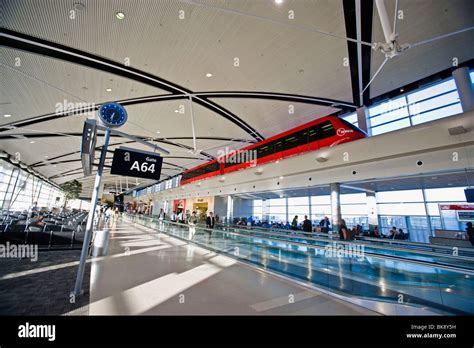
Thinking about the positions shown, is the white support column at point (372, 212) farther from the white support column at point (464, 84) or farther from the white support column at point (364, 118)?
the white support column at point (464, 84)

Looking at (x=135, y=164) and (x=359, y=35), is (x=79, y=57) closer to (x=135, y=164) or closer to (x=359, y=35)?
(x=135, y=164)

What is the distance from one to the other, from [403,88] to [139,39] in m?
11.4

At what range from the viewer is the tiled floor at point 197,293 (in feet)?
9.62

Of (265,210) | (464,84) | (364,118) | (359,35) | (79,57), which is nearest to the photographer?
(359,35)

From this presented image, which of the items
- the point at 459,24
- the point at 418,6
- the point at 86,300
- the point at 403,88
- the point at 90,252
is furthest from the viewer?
the point at 403,88

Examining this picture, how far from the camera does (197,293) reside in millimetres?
3529

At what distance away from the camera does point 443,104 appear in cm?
878

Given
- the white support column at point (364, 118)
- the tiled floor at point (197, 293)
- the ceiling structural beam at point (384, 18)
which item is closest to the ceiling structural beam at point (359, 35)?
the white support column at point (364, 118)

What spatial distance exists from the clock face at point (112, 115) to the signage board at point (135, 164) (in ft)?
2.14

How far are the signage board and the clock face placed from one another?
65cm

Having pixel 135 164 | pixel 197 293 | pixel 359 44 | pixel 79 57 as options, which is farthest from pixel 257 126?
pixel 197 293

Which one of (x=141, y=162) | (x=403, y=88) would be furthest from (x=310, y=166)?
(x=141, y=162)

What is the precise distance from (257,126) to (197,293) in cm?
1106

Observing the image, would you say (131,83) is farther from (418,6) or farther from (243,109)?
(418,6)
